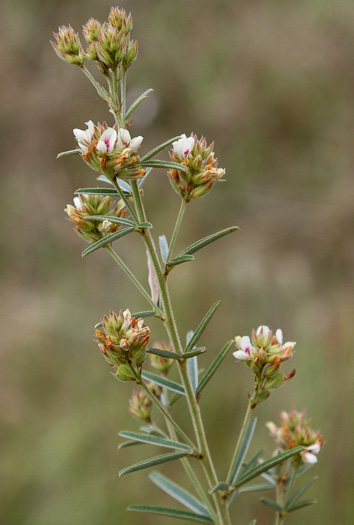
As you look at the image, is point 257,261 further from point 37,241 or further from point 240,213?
point 37,241

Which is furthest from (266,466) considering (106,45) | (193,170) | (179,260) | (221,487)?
(106,45)

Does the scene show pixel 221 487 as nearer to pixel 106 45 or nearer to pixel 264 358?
pixel 264 358

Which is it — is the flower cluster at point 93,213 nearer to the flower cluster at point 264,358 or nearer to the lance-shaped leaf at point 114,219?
the lance-shaped leaf at point 114,219

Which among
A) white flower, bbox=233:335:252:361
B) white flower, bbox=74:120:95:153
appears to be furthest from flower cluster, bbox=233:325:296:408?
white flower, bbox=74:120:95:153

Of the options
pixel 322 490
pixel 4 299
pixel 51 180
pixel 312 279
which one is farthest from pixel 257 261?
pixel 51 180

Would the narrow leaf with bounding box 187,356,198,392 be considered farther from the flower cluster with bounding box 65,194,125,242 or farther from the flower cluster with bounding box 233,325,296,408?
the flower cluster with bounding box 65,194,125,242

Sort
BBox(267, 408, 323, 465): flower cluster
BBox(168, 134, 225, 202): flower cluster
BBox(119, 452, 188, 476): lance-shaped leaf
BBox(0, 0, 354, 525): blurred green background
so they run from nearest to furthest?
BBox(119, 452, 188, 476): lance-shaped leaf, BBox(168, 134, 225, 202): flower cluster, BBox(267, 408, 323, 465): flower cluster, BBox(0, 0, 354, 525): blurred green background
